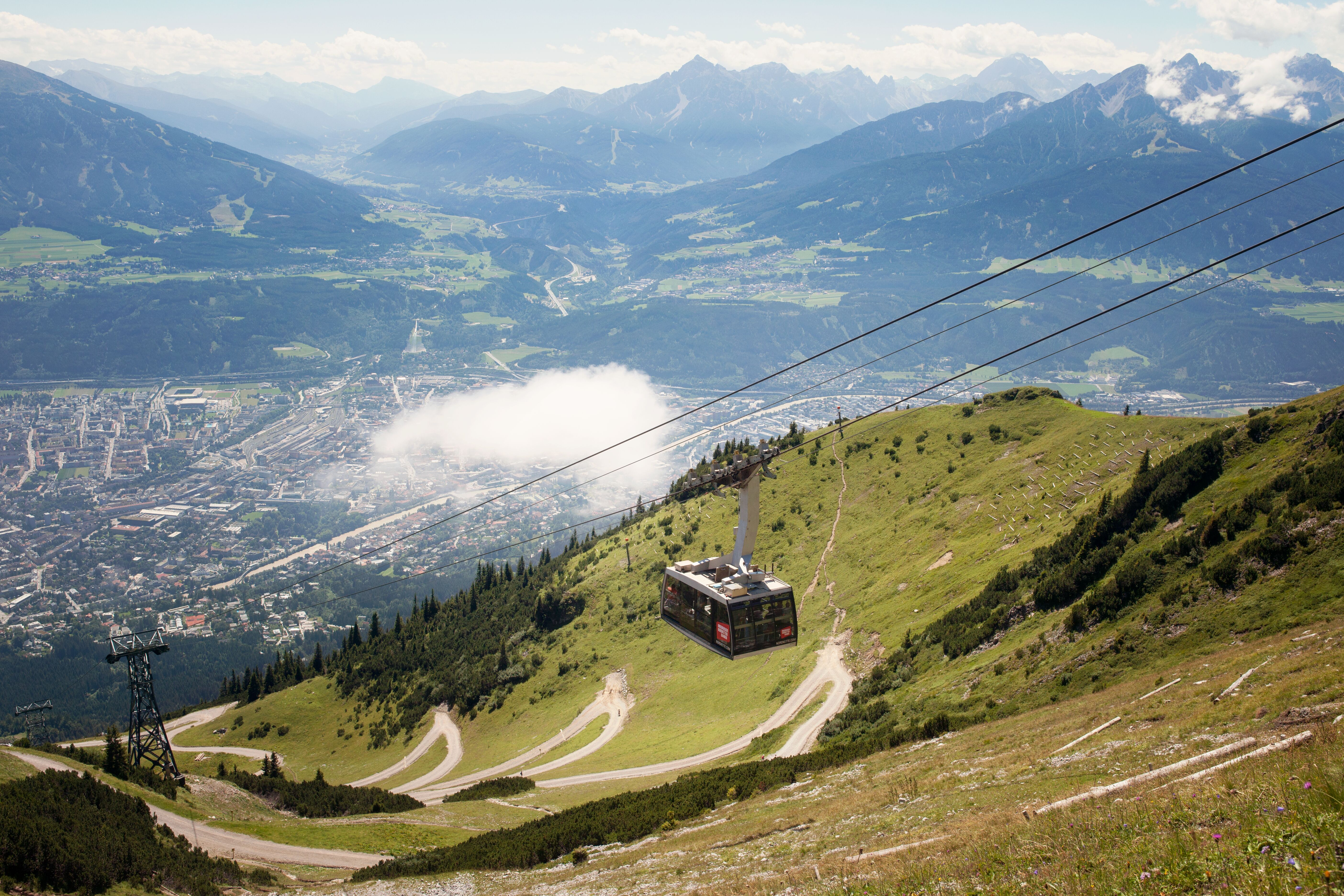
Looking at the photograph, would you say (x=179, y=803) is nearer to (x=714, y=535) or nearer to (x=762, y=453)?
(x=762, y=453)

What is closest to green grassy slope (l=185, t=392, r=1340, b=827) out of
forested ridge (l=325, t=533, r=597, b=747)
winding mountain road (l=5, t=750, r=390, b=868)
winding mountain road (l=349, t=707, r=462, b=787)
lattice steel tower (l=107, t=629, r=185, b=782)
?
winding mountain road (l=349, t=707, r=462, b=787)

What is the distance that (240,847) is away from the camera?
39.9 m

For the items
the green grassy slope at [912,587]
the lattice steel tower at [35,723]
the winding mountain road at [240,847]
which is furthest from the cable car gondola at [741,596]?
the lattice steel tower at [35,723]

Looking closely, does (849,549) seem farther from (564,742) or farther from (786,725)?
(564,742)

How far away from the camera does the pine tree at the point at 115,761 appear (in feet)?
145

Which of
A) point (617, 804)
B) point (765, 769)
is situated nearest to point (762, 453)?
point (765, 769)

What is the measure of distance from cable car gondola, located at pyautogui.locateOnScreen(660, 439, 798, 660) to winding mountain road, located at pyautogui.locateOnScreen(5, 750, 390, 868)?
21306 mm

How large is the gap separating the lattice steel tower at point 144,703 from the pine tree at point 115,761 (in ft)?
47.9

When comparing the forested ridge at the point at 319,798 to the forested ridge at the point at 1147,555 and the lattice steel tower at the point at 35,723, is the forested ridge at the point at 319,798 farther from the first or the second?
the forested ridge at the point at 1147,555

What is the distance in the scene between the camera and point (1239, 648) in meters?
32.1

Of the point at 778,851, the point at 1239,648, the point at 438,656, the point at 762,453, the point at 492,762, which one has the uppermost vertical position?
the point at 762,453

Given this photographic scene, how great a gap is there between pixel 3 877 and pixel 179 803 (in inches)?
808

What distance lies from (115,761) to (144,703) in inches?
840

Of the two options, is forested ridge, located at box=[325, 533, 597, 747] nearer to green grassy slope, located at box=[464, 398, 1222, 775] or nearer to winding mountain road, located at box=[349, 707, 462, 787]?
winding mountain road, located at box=[349, 707, 462, 787]
